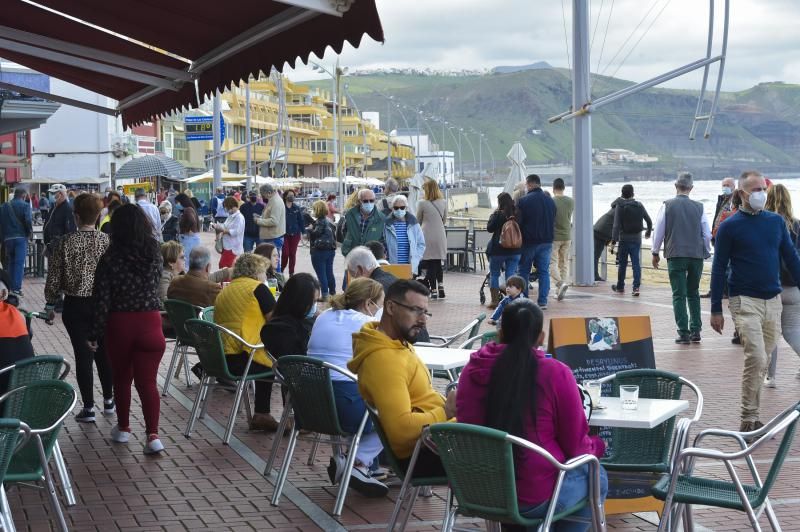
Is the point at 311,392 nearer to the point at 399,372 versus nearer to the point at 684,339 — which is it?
the point at 399,372

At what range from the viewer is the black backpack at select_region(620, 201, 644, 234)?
18.9 m

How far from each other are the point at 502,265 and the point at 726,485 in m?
11.9

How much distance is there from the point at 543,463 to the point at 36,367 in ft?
10.2

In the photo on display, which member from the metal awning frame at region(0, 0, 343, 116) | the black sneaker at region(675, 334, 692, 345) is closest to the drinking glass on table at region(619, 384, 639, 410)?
the metal awning frame at region(0, 0, 343, 116)

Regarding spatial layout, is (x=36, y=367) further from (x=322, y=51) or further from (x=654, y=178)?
(x=654, y=178)

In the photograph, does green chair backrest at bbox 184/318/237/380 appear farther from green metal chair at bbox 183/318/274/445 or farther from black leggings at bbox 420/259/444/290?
black leggings at bbox 420/259/444/290

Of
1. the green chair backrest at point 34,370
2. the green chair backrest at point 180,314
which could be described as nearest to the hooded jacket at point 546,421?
Answer: the green chair backrest at point 34,370

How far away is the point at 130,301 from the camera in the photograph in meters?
7.86

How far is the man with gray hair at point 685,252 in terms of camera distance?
44.9ft

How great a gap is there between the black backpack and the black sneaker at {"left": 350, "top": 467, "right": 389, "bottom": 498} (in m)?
12.7

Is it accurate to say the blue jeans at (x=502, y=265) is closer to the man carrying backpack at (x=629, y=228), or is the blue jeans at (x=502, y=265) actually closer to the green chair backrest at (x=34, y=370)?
the man carrying backpack at (x=629, y=228)

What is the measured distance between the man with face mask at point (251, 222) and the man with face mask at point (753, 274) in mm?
13547

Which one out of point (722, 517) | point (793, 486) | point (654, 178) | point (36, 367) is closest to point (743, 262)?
point (793, 486)

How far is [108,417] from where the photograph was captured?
9.53 metres
